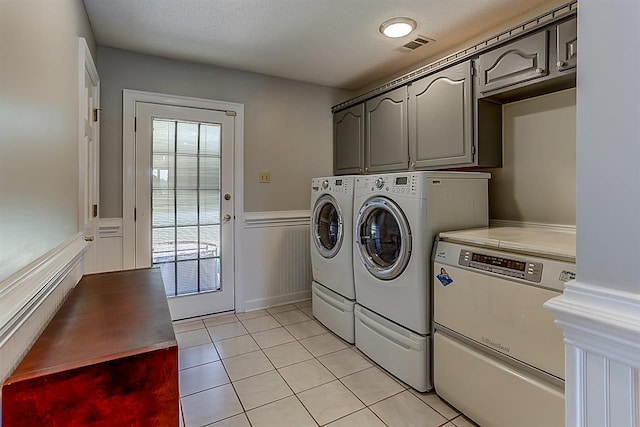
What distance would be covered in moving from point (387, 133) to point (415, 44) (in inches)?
26.9

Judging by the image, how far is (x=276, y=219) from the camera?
3256 millimetres

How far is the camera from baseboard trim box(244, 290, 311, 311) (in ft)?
10.4

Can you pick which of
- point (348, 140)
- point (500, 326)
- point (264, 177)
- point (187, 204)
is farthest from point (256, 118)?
point (500, 326)

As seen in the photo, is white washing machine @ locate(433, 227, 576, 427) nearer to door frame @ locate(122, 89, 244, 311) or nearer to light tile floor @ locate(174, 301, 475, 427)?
light tile floor @ locate(174, 301, 475, 427)

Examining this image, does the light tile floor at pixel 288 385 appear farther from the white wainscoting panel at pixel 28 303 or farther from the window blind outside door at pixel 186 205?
the white wainscoting panel at pixel 28 303

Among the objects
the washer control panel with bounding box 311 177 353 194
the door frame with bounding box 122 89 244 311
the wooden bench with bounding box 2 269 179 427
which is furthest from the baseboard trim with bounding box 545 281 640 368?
the door frame with bounding box 122 89 244 311

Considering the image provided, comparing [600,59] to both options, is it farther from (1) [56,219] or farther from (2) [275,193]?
(2) [275,193]

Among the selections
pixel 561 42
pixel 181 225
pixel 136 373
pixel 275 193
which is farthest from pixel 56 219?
pixel 561 42

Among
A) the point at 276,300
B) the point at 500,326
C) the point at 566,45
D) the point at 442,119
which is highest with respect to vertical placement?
the point at 566,45

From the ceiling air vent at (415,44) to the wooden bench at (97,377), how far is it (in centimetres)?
243

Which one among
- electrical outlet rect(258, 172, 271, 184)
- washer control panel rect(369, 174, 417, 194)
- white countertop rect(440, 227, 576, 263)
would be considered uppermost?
electrical outlet rect(258, 172, 271, 184)

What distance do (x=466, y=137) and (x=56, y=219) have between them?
221 cm

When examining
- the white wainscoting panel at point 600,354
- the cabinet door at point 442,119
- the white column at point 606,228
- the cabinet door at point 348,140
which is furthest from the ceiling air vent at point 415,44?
the white wainscoting panel at point 600,354

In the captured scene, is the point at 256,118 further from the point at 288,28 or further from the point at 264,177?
the point at 288,28
